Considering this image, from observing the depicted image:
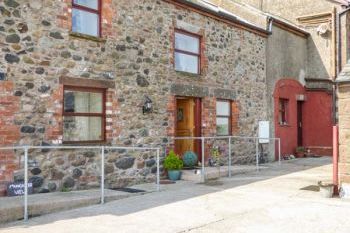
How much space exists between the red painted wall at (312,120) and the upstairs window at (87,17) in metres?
9.94

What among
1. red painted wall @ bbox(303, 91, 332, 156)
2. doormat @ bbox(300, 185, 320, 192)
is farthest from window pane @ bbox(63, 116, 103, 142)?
red painted wall @ bbox(303, 91, 332, 156)

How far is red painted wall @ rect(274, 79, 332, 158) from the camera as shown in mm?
17938

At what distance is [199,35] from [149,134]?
388cm

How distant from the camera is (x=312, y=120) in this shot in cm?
1898

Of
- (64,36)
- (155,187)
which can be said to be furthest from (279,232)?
(64,36)

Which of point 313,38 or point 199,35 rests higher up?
point 313,38

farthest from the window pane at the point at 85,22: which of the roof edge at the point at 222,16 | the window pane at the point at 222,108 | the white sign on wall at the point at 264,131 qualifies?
the white sign on wall at the point at 264,131

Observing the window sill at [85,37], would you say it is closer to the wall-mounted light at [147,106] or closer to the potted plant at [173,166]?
the wall-mounted light at [147,106]

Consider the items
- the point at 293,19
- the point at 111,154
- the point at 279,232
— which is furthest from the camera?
the point at 293,19

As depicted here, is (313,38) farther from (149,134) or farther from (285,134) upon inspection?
(149,134)

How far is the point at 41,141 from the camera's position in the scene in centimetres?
898

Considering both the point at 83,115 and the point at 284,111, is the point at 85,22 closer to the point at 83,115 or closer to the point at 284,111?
the point at 83,115

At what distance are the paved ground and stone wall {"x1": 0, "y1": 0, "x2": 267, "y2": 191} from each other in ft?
4.86

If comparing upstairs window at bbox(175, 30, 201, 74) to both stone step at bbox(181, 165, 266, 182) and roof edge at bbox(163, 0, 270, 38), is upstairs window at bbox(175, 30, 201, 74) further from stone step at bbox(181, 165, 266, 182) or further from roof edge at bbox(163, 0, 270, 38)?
stone step at bbox(181, 165, 266, 182)
